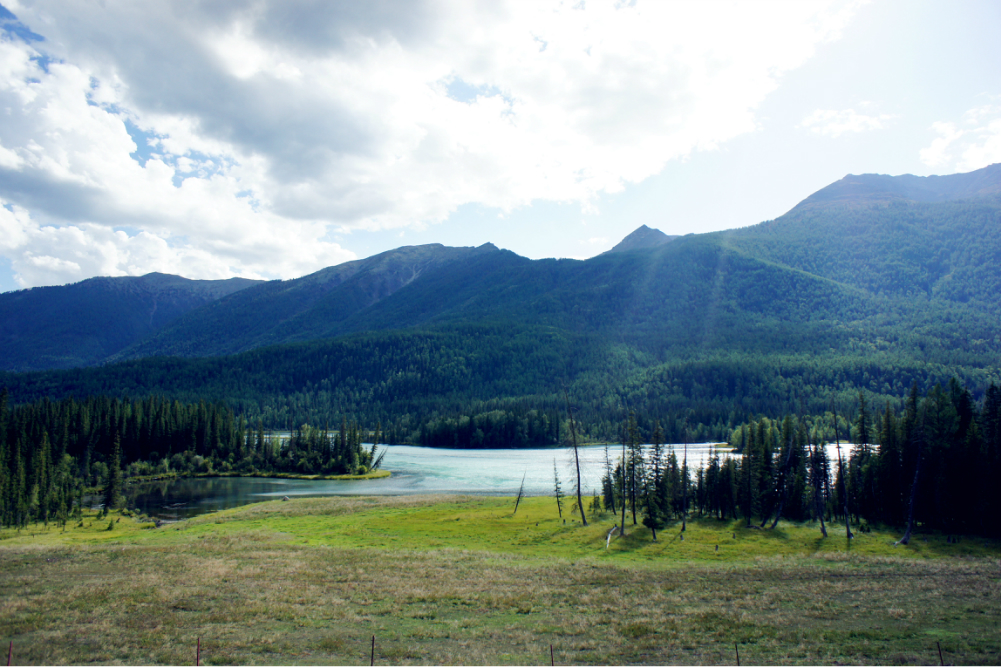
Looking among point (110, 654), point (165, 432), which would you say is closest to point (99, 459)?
point (165, 432)

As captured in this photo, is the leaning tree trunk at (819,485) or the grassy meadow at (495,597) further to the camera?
the leaning tree trunk at (819,485)

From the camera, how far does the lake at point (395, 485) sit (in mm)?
90562

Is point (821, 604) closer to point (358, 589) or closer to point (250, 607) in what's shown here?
point (358, 589)

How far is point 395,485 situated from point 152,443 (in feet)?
224

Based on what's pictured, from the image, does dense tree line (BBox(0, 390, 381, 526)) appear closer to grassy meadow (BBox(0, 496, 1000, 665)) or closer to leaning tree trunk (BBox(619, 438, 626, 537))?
grassy meadow (BBox(0, 496, 1000, 665))

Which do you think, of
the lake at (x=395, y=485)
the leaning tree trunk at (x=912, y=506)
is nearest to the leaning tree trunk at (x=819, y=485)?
the leaning tree trunk at (x=912, y=506)

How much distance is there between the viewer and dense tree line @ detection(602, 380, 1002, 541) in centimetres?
5875

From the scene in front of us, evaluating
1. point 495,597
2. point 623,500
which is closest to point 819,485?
point 623,500

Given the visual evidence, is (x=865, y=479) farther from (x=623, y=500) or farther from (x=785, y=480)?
(x=623, y=500)

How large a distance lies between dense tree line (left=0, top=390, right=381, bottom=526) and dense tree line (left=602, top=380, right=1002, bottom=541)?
81.7 m

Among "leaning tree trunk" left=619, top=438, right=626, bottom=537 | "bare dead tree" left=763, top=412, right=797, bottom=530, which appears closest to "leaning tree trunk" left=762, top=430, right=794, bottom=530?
"bare dead tree" left=763, top=412, right=797, bottom=530

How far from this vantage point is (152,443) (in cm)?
13525

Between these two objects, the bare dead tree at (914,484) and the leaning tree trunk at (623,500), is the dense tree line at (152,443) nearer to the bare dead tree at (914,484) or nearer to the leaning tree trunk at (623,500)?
the leaning tree trunk at (623,500)

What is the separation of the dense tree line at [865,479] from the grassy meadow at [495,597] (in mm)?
5559
